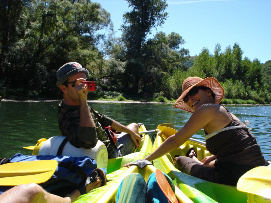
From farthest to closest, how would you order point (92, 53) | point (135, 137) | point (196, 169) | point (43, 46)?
point (92, 53) → point (43, 46) → point (135, 137) → point (196, 169)

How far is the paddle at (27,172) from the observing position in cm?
164

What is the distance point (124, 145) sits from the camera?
3570 mm

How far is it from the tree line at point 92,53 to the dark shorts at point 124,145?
21920 millimetres

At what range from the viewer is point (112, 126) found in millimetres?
3512

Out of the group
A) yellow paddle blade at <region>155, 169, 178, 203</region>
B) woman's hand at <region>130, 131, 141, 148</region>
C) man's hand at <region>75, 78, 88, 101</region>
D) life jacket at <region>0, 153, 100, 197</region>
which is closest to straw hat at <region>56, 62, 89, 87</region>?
man's hand at <region>75, 78, 88, 101</region>

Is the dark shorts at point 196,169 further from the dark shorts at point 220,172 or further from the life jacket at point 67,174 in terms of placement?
the life jacket at point 67,174

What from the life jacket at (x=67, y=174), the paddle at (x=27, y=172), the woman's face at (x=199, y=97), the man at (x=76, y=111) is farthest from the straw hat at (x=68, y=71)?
the woman's face at (x=199, y=97)

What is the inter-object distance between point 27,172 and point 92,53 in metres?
27.0

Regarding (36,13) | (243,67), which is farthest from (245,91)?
(36,13)

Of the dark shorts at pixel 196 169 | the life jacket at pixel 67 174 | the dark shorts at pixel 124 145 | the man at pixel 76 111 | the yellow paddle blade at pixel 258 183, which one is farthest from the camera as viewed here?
the dark shorts at pixel 124 145

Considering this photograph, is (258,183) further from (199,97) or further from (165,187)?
(199,97)

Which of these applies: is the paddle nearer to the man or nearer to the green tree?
the man

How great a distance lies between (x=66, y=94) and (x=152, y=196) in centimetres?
143

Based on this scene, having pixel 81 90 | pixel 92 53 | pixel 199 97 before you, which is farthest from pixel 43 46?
pixel 199 97
